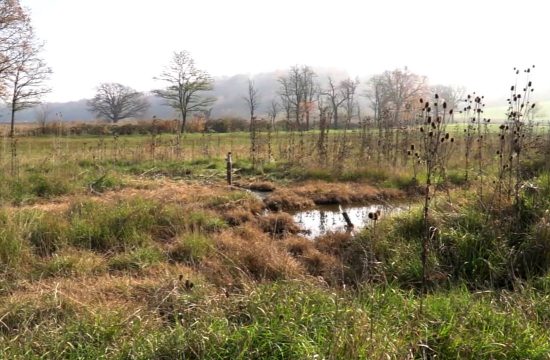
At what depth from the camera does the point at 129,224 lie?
5914 millimetres

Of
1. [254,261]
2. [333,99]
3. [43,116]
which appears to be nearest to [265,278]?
[254,261]

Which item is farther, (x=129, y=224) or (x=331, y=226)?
(x=331, y=226)

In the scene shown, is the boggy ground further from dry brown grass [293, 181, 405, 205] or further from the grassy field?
dry brown grass [293, 181, 405, 205]

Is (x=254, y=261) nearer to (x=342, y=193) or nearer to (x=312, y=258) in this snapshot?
(x=312, y=258)

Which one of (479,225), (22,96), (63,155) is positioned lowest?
(479,225)

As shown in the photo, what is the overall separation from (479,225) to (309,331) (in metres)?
3.02

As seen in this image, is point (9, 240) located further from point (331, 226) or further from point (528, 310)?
point (528, 310)

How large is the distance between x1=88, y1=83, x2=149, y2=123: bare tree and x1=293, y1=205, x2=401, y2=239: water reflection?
250ft

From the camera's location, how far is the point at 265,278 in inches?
171

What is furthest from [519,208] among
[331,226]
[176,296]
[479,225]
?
[176,296]

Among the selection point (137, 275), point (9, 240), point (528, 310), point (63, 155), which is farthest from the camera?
point (63, 155)

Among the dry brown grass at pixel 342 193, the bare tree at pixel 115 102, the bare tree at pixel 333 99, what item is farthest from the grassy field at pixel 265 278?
the bare tree at pixel 115 102

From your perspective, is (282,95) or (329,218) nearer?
(329,218)

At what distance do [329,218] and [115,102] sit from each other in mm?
79724
